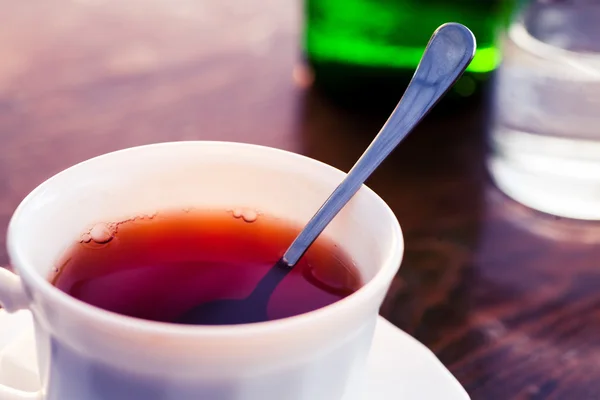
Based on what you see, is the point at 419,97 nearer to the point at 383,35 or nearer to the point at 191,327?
the point at 191,327

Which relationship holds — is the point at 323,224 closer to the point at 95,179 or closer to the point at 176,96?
the point at 95,179

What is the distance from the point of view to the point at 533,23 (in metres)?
0.84

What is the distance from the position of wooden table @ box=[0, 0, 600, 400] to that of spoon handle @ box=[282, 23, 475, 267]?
6.9 inches

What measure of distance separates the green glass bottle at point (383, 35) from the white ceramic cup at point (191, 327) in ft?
1.40

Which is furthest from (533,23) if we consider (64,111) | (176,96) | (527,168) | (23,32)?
(23,32)

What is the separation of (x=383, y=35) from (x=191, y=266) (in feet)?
1.59

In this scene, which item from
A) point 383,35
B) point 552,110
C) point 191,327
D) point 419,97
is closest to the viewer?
point 191,327

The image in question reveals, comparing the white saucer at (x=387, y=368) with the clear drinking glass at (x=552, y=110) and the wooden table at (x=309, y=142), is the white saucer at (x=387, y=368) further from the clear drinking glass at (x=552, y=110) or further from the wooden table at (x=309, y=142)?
the clear drinking glass at (x=552, y=110)

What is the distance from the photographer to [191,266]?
1.84ft

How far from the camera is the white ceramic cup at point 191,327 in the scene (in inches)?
14.5

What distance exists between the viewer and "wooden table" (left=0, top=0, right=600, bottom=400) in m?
0.63

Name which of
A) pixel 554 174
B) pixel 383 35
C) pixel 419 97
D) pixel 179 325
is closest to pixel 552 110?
pixel 554 174

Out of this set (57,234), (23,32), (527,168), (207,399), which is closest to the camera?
(207,399)

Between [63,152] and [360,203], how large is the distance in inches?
18.1
